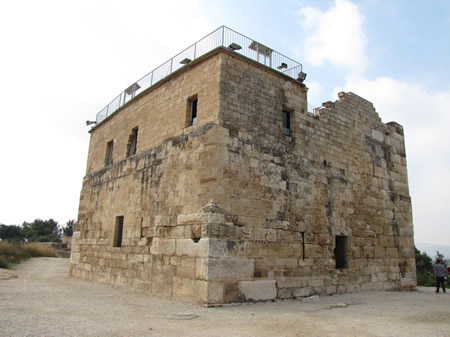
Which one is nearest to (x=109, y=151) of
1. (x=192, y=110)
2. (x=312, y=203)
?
(x=192, y=110)

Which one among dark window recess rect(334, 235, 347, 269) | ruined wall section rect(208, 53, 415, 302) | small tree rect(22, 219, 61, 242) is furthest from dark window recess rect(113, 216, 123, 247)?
small tree rect(22, 219, 61, 242)

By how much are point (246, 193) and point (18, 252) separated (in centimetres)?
1371

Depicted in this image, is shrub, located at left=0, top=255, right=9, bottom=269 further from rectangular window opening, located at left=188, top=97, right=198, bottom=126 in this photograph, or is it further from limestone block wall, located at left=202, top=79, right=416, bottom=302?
limestone block wall, located at left=202, top=79, right=416, bottom=302

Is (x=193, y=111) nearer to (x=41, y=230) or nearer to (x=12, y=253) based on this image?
(x=12, y=253)

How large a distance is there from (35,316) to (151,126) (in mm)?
5741

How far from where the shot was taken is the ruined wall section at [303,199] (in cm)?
739

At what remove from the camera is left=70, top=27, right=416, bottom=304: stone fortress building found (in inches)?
287

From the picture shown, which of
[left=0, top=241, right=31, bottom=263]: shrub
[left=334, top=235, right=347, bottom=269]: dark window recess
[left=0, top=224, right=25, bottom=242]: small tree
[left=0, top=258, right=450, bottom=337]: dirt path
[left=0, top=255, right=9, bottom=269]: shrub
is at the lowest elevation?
[left=0, top=258, right=450, bottom=337]: dirt path

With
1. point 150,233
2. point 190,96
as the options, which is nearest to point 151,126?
point 190,96

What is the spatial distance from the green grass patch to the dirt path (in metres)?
7.56

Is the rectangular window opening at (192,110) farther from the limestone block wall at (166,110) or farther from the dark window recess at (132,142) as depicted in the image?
the dark window recess at (132,142)

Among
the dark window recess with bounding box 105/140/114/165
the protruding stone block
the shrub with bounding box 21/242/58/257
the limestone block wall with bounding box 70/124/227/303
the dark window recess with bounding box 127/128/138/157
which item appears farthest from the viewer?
the shrub with bounding box 21/242/58/257

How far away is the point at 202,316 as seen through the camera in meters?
5.88

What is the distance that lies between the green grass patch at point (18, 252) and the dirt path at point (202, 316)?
298 inches
